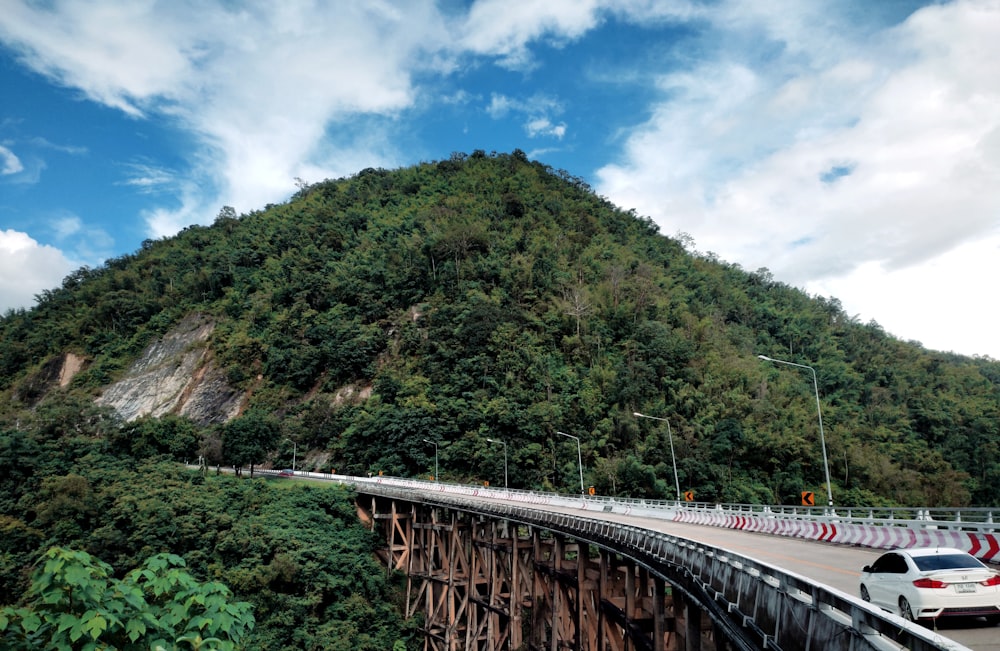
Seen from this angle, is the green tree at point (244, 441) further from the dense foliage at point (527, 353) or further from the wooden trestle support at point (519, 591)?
the wooden trestle support at point (519, 591)

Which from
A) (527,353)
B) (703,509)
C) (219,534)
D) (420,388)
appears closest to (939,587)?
(703,509)

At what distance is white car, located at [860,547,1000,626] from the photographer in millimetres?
8227

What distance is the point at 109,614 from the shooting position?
4.86 metres

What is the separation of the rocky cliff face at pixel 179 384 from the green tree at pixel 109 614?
8347cm

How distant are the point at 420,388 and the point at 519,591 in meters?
46.0

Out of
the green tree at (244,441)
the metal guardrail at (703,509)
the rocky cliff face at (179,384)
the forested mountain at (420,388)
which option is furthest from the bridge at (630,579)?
the rocky cliff face at (179,384)

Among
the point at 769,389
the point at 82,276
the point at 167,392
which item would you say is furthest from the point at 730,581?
the point at 82,276

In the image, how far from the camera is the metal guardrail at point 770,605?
5433 mm

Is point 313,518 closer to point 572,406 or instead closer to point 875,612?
point 572,406

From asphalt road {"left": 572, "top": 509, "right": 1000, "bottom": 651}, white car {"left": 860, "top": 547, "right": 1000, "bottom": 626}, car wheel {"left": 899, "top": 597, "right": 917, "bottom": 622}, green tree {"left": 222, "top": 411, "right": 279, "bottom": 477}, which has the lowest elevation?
asphalt road {"left": 572, "top": 509, "right": 1000, "bottom": 651}

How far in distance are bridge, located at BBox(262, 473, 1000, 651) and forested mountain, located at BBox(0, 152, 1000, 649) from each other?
4.43 m

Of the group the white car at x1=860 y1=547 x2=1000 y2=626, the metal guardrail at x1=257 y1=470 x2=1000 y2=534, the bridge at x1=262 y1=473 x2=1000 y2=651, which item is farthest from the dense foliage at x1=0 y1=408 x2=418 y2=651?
the white car at x1=860 y1=547 x2=1000 y2=626

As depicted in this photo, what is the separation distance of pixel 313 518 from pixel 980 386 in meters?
84.8

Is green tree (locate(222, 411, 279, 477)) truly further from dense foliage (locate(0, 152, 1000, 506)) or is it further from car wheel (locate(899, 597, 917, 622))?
car wheel (locate(899, 597, 917, 622))
